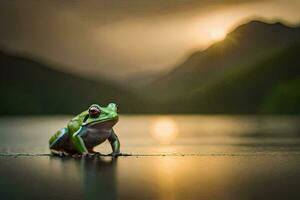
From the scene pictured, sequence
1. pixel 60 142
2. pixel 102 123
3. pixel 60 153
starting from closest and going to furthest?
pixel 102 123 → pixel 60 142 → pixel 60 153

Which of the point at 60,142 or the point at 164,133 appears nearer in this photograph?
the point at 60,142

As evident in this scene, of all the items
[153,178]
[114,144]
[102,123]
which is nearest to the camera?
[153,178]

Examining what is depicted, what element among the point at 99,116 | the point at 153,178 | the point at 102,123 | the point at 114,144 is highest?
the point at 99,116

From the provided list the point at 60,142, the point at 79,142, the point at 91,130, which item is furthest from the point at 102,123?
the point at 60,142

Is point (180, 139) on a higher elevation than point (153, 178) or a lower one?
higher

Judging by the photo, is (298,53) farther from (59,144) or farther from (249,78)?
(59,144)

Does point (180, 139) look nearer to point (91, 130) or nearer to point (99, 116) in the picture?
point (91, 130)

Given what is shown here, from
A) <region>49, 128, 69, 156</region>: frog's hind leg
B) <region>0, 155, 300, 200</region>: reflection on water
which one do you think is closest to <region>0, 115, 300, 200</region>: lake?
<region>0, 155, 300, 200</region>: reflection on water

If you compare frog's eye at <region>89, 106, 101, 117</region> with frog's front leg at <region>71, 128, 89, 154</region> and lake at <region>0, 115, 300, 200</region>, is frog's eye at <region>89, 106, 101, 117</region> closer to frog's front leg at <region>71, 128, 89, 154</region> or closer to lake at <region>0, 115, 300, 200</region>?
frog's front leg at <region>71, 128, 89, 154</region>
